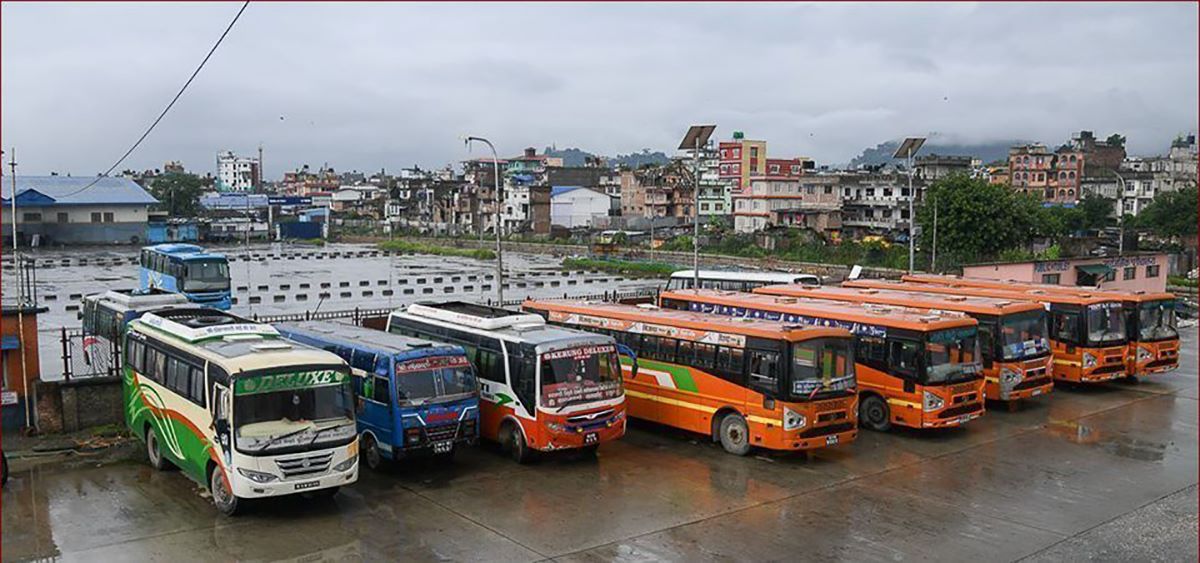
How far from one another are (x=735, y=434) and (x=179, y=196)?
83436mm

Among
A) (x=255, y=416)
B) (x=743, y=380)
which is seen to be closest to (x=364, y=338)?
(x=255, y=416)

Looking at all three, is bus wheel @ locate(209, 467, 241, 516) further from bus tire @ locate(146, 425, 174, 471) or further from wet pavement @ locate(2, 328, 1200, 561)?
bus tire @ locate(146, 425, 174, 471)

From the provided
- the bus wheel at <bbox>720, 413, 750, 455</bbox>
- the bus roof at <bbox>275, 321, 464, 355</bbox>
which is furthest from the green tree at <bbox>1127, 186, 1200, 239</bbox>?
the bus roof at <bbox>275, 321, 464, 355</bbox>

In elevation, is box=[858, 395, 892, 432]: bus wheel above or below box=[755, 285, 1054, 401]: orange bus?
below

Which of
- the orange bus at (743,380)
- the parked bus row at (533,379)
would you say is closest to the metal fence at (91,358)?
the parked bus row at (533,379)

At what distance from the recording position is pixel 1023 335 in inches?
770

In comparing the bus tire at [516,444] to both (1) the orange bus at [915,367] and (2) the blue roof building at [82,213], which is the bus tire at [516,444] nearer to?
(1) the orange bus at [915,367]

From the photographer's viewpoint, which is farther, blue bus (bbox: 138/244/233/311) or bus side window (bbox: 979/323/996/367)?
blue bus (bbox: 138/244/233/311)

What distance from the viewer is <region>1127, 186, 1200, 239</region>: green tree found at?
6191cm

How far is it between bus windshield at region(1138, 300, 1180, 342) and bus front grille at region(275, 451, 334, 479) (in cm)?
2004

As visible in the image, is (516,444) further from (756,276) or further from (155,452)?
(756,276)

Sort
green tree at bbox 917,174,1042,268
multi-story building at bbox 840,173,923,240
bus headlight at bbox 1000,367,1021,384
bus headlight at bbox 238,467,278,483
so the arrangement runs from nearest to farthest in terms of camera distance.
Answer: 1. bus headlight at bbox 238,467,278,483
2. bus headlight at bbox 1000,367,1021,384
3. green tree at bbox 917,174,1042,268
4. multi-story building at bbox 840,173,923,240

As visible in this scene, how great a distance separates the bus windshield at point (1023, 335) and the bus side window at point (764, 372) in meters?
6.86

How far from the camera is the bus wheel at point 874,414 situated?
58.0ft
